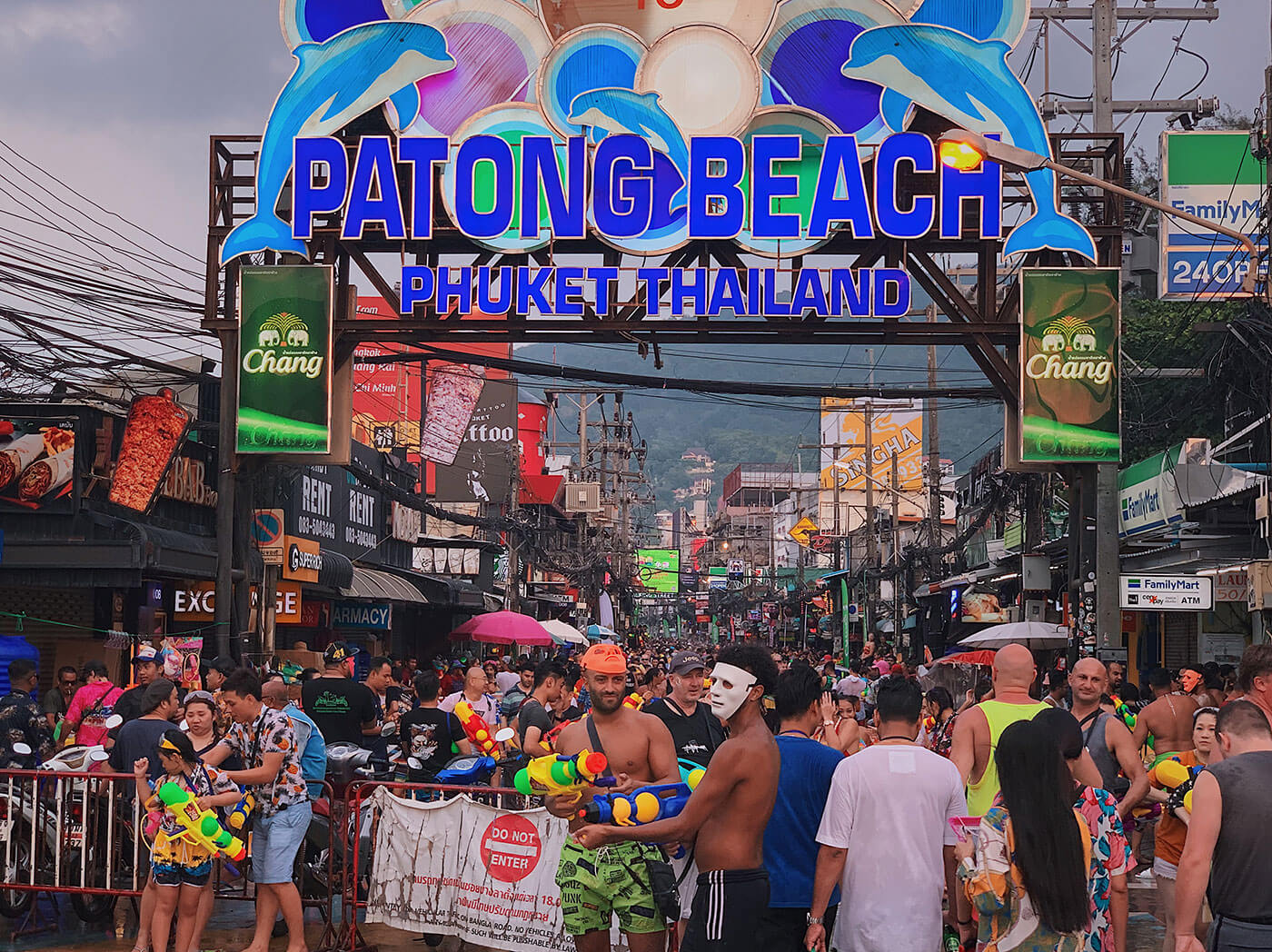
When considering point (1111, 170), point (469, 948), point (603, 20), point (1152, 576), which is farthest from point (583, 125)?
point (469, 948)

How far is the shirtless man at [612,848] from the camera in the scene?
7.50 m

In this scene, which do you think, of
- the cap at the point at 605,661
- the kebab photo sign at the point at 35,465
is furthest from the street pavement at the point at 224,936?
the kebab photo sign at the point at 35,465

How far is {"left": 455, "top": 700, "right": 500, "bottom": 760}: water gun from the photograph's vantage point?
429 inches

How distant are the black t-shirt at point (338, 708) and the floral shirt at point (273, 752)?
3.17 meters

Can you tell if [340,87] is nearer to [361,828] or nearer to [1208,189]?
[361,828]

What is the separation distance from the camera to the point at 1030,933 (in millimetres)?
6000

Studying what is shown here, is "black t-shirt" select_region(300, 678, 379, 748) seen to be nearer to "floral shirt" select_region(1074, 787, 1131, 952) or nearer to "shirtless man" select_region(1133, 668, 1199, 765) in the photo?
"shirtless man" select_region(1133, 668, 1199, 765)

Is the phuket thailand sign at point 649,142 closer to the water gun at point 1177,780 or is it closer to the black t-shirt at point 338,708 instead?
the black t-shirt at point 338,708

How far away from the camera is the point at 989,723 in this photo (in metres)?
8.11

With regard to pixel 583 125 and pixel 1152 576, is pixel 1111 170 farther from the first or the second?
pixel 583 125

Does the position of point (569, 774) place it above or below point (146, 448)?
below

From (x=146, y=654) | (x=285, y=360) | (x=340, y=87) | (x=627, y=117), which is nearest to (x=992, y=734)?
(x=146, y=654)

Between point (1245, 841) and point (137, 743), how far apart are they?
758 centimetres

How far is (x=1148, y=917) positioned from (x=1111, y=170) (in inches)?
481
